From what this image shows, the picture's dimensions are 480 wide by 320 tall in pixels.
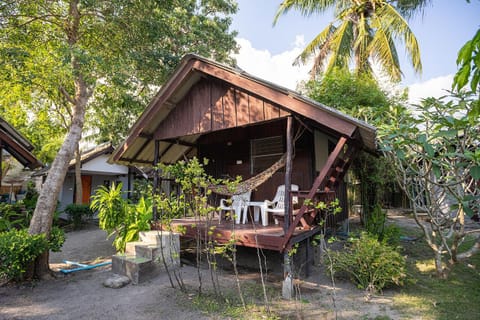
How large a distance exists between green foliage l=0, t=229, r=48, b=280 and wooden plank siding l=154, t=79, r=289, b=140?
3.02 meters

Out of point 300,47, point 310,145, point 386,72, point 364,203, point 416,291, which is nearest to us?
point 416,291

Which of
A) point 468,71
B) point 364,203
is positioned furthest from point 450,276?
point 468,71

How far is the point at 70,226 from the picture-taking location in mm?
10109

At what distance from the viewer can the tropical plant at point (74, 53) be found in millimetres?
5059

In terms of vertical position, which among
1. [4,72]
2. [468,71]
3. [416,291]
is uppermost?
[4,72]

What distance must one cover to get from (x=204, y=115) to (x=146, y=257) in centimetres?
289

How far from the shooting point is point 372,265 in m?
3.80

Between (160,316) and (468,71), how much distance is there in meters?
3.64

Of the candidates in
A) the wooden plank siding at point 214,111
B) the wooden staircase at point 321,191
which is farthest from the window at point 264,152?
the wooden plank siding at point 214,111

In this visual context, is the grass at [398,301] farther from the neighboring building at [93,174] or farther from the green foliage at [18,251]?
the neighboring building at [93,174]

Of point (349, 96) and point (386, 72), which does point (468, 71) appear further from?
point (386, 72)

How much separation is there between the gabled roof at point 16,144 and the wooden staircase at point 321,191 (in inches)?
306

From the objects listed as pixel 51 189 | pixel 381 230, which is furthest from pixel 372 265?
pixel 51 189

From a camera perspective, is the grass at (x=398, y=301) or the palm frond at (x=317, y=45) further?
the palm frond at (x=317, y=45)
